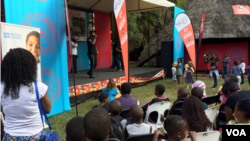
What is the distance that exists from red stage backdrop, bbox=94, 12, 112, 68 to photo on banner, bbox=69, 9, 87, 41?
870 mm

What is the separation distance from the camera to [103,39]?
1185 centimetres

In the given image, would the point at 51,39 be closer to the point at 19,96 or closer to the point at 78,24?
the point at 19,96

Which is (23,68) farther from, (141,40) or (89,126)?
(141,40)

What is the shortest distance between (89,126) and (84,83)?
16.1 ft

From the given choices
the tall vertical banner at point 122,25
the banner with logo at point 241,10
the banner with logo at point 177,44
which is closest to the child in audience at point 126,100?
the tall vertical banner at point 122,25

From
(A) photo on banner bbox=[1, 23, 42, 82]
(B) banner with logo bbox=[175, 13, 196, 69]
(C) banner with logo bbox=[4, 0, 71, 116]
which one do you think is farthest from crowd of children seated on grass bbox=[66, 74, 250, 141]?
(B) banner with logo bbox=[175, 13, 196, 69]

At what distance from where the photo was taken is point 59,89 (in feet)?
16.3

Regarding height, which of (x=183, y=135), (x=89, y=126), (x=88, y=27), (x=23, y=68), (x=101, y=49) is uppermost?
(x=88, y=27)

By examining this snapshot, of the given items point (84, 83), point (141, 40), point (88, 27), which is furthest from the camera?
point (141, 40)

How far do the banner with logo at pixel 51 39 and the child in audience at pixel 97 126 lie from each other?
3.50 metres

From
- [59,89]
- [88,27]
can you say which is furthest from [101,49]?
[59,89]

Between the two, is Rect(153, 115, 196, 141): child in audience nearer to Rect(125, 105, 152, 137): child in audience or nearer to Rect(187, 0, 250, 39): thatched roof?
Rect(125, 105, 152, 137): child in audience

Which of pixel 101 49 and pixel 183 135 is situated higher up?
pixel 101 49

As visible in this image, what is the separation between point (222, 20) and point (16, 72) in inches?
538
